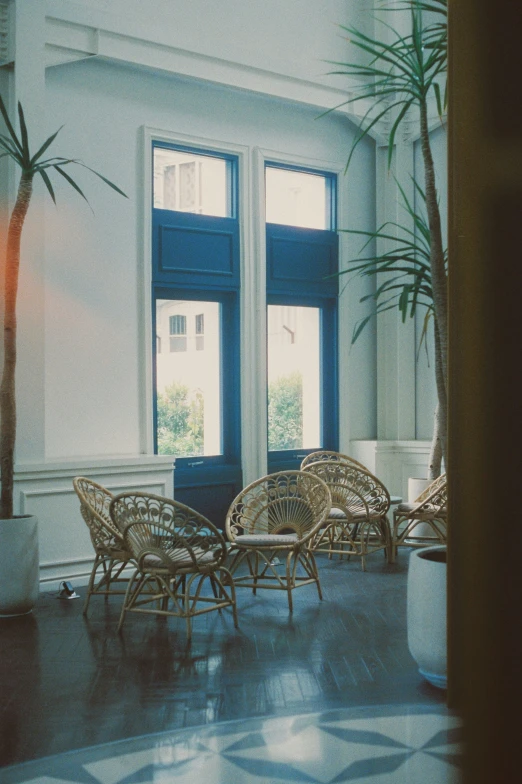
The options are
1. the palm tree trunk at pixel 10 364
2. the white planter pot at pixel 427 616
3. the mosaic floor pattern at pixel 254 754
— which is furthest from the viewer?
the palm tree trunk at pixel 10 364

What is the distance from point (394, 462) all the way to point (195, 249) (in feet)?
9.22

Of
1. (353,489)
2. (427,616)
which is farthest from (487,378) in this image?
(353,489)

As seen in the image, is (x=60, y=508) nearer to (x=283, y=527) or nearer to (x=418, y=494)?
(x=283, y=527)

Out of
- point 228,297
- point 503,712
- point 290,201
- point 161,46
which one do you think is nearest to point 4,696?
point 503,712

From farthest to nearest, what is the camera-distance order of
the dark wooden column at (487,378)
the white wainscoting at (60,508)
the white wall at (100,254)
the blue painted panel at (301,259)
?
the blue painted panel at (301,259)
the white wall at (100,254)
the white wainscoting at (60,508)
the dark wooden column at (487,378)

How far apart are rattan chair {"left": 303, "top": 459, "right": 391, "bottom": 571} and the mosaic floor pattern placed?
3776 millimetres

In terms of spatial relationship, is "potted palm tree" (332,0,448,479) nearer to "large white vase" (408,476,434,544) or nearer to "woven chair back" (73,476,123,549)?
"large white vase" (408,476,434,544)

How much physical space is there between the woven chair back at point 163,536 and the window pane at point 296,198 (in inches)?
159

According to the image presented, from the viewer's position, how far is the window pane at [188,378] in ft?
24.0

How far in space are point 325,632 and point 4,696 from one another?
183cm

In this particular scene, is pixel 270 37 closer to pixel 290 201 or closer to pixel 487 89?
pixel 290 201

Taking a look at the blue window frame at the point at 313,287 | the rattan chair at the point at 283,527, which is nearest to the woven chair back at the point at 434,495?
the rattan chair at the point at 283,527

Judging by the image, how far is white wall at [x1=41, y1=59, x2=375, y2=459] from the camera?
21.4 feet

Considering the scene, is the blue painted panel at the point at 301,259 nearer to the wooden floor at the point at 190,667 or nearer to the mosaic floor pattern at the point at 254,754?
the wooden floor at the point at 190,667
